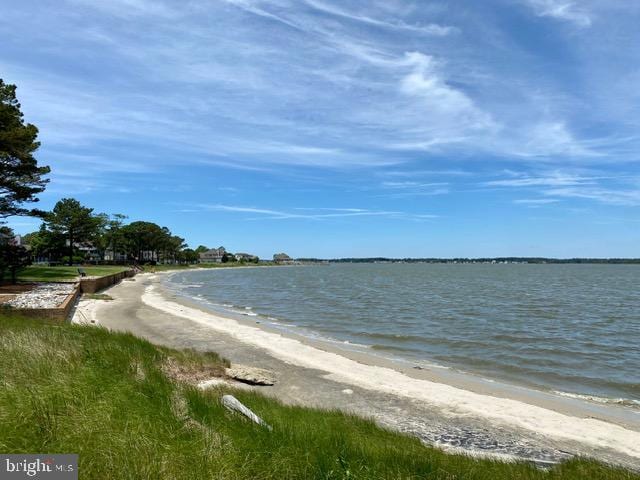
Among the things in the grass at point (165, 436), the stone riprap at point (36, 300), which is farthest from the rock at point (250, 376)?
the stone riprap at point (36, 300)

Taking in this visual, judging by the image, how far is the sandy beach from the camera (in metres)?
10.4

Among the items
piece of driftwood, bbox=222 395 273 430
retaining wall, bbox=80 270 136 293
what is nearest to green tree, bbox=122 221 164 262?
retaining wall, bbox=80 270 136 293

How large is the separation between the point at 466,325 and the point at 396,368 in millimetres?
13315

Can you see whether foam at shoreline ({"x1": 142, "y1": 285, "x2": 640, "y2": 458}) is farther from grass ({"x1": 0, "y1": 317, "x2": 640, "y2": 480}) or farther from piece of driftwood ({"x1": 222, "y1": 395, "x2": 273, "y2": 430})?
piece of driftwood ({"x1": 222, "y1": 395, "x2": 273, "y2": 430})

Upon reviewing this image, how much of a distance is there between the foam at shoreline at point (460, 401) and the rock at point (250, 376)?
91.9 inches

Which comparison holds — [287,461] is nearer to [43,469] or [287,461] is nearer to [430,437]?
[43,469]

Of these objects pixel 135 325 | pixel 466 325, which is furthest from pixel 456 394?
pixel 135 325

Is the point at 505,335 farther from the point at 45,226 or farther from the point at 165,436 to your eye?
the point at 45,226

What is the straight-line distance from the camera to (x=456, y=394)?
1473 centimetres

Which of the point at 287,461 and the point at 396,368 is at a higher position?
the point at 287,461

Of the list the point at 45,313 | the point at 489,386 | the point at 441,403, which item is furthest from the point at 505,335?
the point at 45,313

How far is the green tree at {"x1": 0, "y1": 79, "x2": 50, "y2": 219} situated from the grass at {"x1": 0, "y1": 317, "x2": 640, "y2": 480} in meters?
25.6

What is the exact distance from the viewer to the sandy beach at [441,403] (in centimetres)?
1041

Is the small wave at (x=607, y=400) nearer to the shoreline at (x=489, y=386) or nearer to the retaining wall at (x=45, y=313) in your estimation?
the shoreline at (x=489, y=386)
